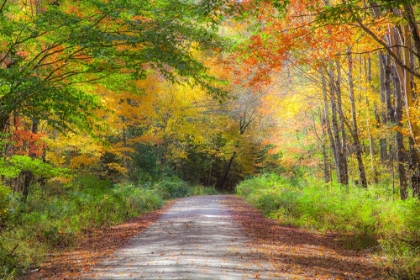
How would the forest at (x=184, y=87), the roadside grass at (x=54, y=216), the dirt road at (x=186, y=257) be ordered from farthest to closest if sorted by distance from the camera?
the roadside grass at (x=54, y=216) < the forest at (x=184, y=87) < the dirt road at (x=186, y=257)

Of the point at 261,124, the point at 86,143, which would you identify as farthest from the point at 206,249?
the point at 261,124

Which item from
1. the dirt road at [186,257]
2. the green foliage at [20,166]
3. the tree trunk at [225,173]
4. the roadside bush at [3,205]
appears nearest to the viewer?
the dirt road at [186,257]

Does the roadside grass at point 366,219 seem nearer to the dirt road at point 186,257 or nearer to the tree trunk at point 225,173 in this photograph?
the dirt road at point 186,257

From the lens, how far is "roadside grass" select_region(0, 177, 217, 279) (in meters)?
7.87

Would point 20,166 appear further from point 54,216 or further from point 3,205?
point 54,216

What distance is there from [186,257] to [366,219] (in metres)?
5.32

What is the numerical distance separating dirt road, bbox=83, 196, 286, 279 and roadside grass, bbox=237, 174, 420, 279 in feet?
8.06

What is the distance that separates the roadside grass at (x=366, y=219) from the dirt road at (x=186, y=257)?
8.06 feet

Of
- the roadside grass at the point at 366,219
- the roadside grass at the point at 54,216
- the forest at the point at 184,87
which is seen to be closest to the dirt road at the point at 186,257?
the roadside grass at the point at 54,216

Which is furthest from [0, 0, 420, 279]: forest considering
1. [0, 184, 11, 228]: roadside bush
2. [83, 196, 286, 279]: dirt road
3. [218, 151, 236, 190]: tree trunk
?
[218, 151, 236, 190]: tree trunk

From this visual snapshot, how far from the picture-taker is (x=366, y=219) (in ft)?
32.0

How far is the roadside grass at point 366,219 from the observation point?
23.2 feet

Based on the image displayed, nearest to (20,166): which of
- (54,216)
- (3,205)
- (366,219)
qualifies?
(3,205)

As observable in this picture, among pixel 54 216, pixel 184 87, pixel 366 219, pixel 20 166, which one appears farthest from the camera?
pixel 184 87
